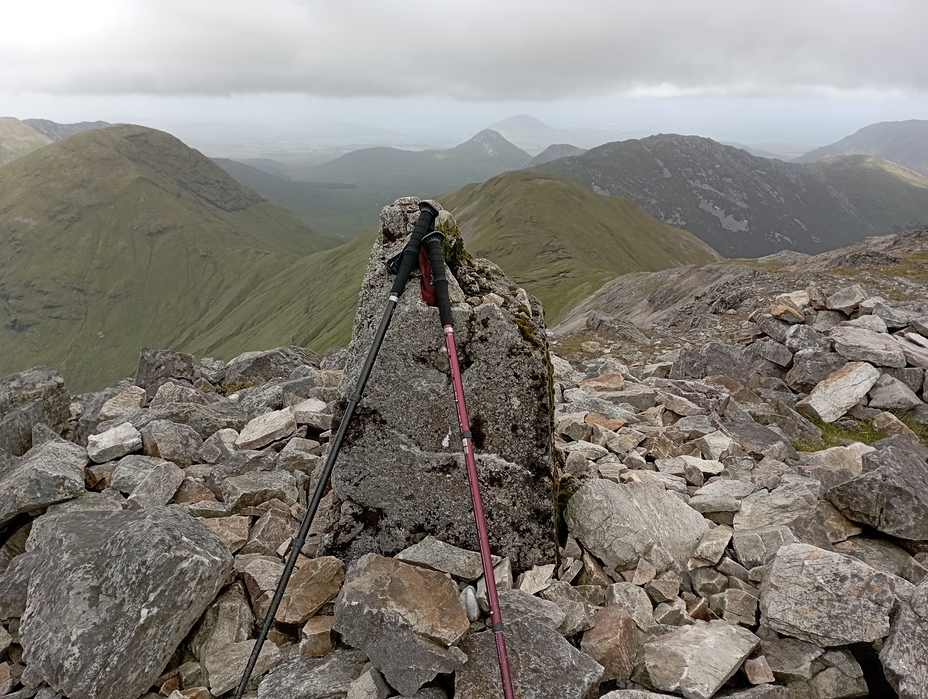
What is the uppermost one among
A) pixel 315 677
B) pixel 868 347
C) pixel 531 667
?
pixel 868 347

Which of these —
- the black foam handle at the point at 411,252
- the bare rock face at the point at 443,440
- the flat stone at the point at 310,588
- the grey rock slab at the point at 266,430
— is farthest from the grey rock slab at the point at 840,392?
the flat stone at the point at 310,588

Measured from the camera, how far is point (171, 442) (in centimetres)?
1129

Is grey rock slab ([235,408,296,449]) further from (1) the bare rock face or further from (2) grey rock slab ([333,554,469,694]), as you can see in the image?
(2) grey rock slab ([333,554,469,694])

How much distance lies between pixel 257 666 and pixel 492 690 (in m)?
2.96

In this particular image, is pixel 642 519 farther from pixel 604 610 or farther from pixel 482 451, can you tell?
pixel 482 451

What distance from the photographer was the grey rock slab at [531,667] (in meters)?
5.95

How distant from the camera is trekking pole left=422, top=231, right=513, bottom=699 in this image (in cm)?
576

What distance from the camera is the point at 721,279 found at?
6309 cm

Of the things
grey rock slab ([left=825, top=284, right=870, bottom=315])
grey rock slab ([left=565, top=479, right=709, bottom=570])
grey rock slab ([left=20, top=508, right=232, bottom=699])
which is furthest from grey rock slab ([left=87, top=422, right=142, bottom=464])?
Result: grey rock slab ([left=825, top=284, right=870, bottom=315])

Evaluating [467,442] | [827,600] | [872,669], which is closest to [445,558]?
[467,442]

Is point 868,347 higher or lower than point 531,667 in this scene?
higher

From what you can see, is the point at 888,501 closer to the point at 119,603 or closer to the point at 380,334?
the point at 380,334

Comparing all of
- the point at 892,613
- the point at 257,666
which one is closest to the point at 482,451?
the point at 257,666

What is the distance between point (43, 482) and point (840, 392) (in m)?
21.0
